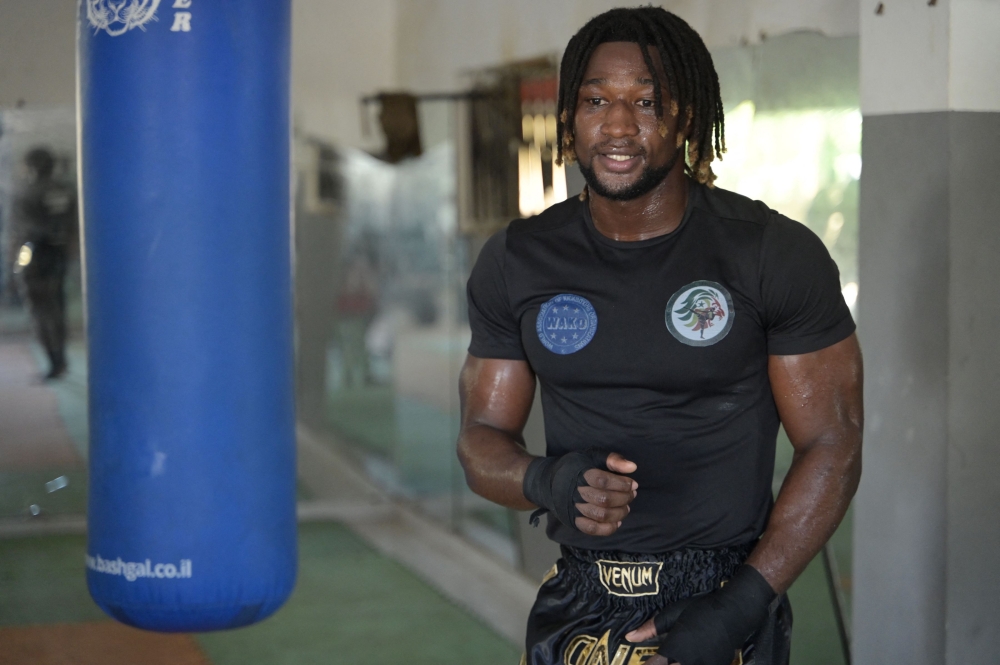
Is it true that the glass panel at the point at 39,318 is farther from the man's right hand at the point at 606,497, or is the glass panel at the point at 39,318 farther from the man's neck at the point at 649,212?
the man's right hand at the point at 606,497

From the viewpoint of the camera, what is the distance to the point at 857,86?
245cm

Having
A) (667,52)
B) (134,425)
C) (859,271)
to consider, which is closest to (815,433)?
(667,52)

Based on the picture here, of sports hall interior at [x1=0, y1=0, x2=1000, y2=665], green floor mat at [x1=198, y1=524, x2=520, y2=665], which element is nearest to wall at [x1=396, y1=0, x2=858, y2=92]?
sports hall interior at [x1=0, y1=0, x2=1000, y2=665]

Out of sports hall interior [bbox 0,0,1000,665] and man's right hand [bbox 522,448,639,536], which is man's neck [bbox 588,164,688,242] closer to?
man's right hand [bbox 522,448,639,536]

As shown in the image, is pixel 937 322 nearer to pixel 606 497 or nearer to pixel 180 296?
pixel 606 497

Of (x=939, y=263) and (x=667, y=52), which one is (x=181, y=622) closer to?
(x=667, y=52)

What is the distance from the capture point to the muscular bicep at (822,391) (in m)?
1.62

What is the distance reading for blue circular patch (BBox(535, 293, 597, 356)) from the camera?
1.69m

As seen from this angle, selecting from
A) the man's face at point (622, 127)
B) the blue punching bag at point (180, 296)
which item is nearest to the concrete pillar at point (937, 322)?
the man's face at point (622, 127)

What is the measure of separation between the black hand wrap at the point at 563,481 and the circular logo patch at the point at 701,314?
0.21 metres

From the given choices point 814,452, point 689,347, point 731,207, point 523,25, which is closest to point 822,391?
point 814,452

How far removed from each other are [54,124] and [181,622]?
11.3 feet

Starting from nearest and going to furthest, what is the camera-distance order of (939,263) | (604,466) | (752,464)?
1. (604,466)
2. (752,464)
3. (939,263)

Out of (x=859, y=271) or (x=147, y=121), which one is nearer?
(x=147, y=121)
